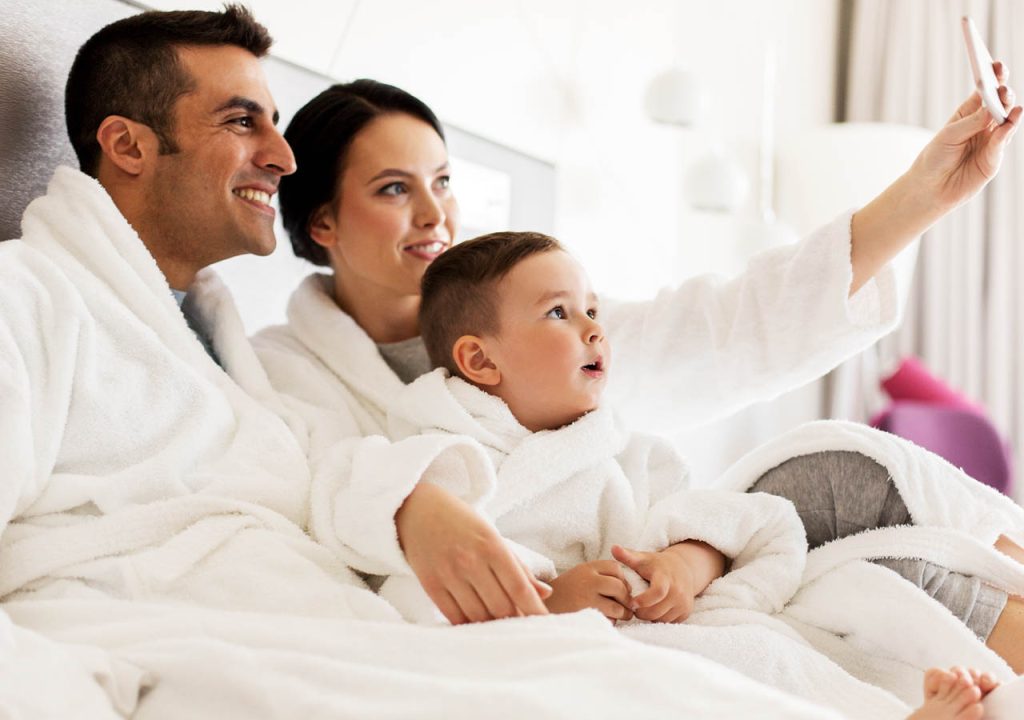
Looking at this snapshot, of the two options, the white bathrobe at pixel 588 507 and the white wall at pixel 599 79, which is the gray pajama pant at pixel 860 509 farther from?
the white wall at pixel 599 79

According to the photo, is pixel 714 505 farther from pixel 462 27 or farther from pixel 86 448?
pixel 462 27

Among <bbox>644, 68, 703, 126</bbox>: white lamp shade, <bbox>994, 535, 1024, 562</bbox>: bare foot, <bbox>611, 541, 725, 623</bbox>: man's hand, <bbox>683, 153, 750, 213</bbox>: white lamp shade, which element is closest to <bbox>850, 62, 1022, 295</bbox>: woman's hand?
<bbox>994, 535, 1024, 562</bbox>: bare foot

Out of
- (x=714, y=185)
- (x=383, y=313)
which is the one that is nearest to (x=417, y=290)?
(x=383, y=313)

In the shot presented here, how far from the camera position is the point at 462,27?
2.30 metres

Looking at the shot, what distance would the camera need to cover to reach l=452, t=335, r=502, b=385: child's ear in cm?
131

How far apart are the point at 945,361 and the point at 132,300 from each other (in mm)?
3340

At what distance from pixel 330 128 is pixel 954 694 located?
1.17m

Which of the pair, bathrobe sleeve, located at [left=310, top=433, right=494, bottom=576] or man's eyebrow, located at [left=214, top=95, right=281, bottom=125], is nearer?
bathrobe sleeve, located at [left=310, top=433, right=494, bottom=576]

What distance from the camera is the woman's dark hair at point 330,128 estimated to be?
162 cm

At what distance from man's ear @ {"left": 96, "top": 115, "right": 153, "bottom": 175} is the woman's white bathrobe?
1.01ft

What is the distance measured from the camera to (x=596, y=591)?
1077mm

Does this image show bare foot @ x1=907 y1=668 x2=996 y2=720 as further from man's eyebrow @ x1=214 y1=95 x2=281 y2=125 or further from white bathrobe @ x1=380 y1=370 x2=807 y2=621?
man's eyebrow @ x1=214 y1=95 x2=281 y2=125

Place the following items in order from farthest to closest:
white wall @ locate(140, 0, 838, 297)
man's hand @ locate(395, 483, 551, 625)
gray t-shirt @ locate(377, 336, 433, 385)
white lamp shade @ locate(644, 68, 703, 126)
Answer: white lamp shade @ locate(644, 68, 703, 126) → white wall @ locate(140, 0, 838, 297) → gray t-shirt @ locate(377, 336, 433, 385) → man's hand @ locate(395, 483, 551, 625)

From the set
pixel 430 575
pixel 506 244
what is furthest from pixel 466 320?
pixel 430 575
